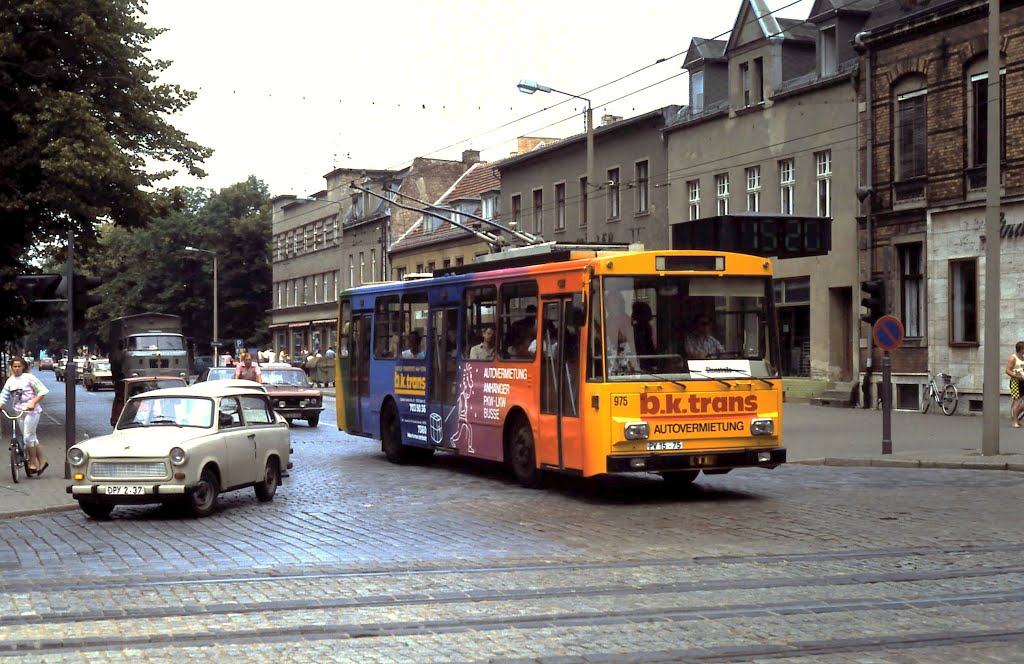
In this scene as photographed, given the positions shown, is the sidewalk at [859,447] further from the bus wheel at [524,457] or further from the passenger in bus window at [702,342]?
the passenger in bus window at [702,342]

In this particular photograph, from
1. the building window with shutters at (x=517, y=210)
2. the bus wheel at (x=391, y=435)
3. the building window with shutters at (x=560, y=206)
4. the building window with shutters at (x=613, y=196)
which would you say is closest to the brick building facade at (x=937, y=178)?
the bus wheel at (x=391, y=435)

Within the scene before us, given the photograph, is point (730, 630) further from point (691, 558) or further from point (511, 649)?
point (691, 558)

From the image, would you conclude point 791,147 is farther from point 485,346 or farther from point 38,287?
point 38,287

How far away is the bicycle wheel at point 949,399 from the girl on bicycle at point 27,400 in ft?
69.7

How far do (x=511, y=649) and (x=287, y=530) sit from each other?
6.38m

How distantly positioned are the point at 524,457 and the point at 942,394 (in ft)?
60.0

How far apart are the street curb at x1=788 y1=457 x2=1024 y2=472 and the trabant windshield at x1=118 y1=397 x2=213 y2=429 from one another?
31.9 feet

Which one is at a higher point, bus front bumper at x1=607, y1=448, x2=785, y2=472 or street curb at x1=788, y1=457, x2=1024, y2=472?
bus front bumper at x1=607, y1=448, x2=785, y2=472

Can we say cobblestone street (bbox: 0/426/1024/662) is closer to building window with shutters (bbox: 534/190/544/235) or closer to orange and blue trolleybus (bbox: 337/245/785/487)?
orange and blue trolleybus (bbox: 337/245/785/487)

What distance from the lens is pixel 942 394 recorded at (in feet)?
108

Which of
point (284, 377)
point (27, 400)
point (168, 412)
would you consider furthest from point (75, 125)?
point (168, 412)

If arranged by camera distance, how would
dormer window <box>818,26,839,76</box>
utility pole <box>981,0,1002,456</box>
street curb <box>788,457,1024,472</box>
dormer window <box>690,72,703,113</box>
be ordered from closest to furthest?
street curb <box>788,457,1024,472</box> → utility pole <box>981,0,1002,456</box> → dormer window <box>818,26,839,76</box> → dormer window <box>690,72,703,113</box>

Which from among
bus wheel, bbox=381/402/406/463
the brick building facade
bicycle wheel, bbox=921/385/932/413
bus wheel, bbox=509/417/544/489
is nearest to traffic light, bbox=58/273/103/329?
bus wheel, bbox=381/402/406/463

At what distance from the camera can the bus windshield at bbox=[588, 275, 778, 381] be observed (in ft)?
51.5
